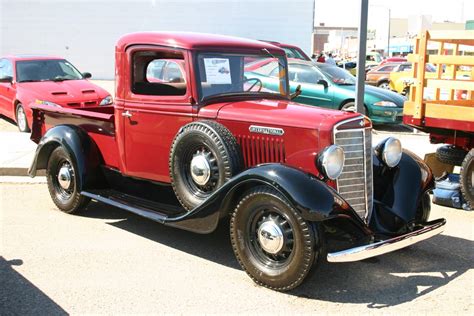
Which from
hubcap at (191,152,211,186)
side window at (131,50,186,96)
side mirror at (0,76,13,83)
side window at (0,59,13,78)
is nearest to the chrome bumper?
hubcap at (191,152,211,186)

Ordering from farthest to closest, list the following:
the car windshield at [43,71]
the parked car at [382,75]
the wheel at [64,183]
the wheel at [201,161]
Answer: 1. the parked car at [382,75]
2. the car windshield at [43,71]
3. the wheel at [64,183]
4. the wheel at [201,161]

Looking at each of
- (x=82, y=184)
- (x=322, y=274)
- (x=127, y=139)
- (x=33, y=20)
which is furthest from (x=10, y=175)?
(x=33, y=20)

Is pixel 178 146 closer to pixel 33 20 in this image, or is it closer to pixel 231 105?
pixel 231 105

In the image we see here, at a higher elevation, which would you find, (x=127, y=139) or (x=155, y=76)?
(x=155, y=76)

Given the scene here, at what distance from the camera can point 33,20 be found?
26594 mm

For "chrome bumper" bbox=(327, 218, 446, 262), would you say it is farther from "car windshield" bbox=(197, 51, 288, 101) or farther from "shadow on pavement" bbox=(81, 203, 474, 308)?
"car windshield" bbox=(197, 51, 288, 101)

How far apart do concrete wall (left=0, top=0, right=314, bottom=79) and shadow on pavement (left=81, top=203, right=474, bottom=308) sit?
2270 cm

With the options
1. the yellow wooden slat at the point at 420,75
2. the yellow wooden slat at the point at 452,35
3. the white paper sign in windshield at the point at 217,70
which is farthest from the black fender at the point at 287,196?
the yellow wooden slat at the point at 452,35

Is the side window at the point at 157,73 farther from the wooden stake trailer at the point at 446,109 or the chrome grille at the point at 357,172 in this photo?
the wooden stake trailer at the point at 446,109

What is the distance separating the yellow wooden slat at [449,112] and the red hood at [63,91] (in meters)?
6.15

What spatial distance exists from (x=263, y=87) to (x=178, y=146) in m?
1.13

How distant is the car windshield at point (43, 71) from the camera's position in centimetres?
1058

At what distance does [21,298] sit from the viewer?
3727 millimetres

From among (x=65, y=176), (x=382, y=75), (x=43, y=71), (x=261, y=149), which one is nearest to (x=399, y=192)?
(x=261, y=149)
